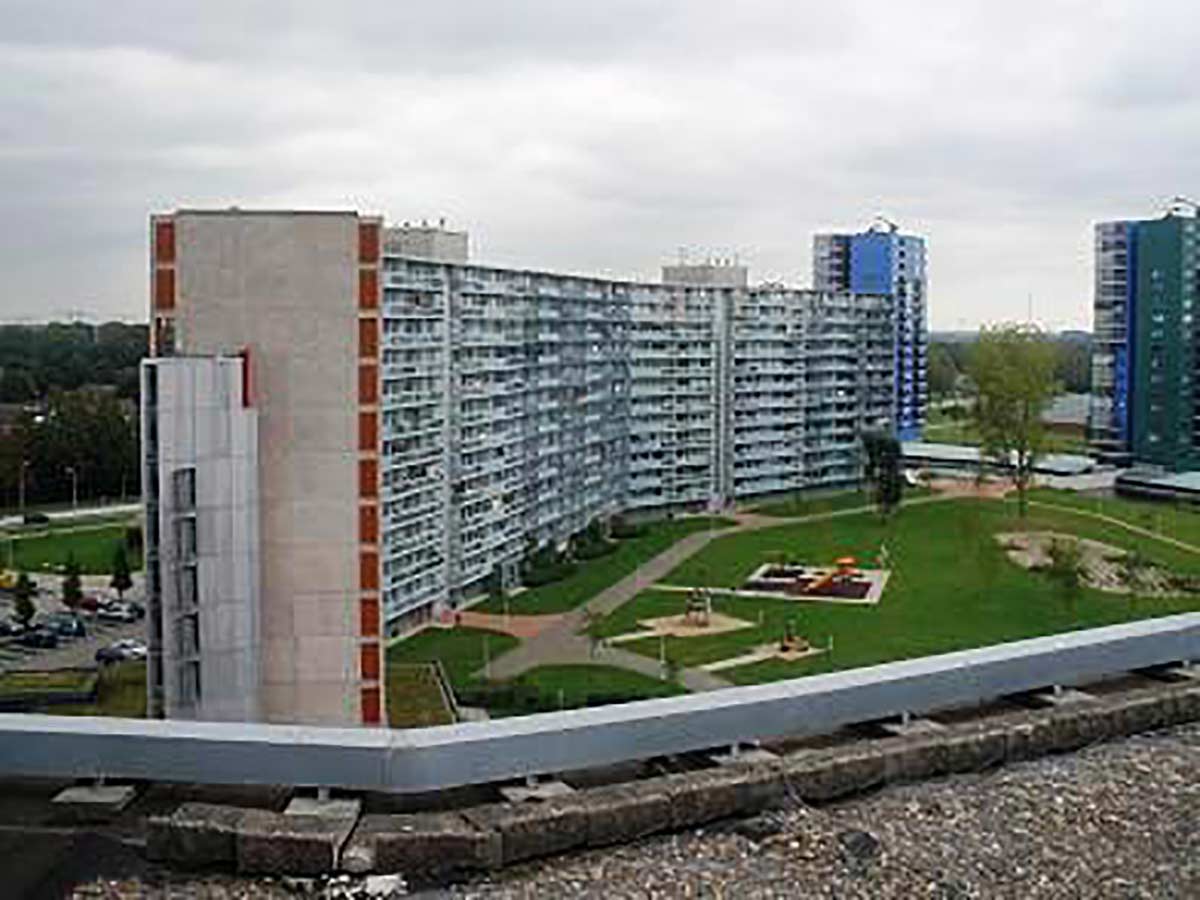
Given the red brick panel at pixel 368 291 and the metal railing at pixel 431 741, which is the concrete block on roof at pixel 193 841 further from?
the red brick panel at pixel 368 291

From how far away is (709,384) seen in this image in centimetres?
3120

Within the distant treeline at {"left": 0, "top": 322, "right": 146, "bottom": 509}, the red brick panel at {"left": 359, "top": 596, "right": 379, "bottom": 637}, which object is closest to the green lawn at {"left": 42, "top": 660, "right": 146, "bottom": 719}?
the red brick panel at {"left": 359, "top": 596, "right": 379, "bottom": 637}

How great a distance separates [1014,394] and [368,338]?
2028 cm

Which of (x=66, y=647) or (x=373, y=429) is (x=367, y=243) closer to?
(x=373, y=429)

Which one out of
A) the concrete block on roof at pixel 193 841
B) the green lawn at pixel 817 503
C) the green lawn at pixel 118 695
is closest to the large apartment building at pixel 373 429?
the green lawn at pixel 817 503

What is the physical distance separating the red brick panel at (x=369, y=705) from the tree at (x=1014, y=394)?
19.4 meters

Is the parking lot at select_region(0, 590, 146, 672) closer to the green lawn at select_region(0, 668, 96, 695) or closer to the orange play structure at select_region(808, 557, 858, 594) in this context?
the green lawn at select_region(0, 668, 96, 695)

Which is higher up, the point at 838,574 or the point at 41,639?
the point at 838,574

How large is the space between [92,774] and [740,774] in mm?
1213

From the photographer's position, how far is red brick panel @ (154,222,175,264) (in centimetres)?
1214

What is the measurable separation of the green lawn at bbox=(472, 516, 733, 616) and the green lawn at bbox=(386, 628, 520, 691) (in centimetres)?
165

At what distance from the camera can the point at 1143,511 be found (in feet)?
94.0

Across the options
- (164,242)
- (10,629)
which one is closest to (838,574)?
(10,629)

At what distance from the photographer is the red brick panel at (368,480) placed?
39.8ft
